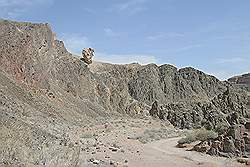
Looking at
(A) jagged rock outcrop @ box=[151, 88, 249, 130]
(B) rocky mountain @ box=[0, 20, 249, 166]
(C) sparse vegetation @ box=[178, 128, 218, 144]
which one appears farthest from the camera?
(A) jagged rock outcrop @ box=[151, 88, 249, 130]

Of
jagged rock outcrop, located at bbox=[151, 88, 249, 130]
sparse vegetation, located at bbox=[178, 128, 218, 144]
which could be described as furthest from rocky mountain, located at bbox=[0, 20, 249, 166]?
sparse vegetation, located at bbox=[178, 128, 218, 144]

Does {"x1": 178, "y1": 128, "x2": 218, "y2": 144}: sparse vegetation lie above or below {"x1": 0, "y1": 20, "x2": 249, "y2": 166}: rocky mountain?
below

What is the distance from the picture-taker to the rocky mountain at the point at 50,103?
52.4ft

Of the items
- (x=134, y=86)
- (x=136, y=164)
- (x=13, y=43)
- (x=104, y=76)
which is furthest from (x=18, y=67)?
(x=134, y=86)

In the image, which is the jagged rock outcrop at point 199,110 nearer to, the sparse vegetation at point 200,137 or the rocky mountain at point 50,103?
the rocky mountain at point 50,103

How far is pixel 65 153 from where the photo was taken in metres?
16.5

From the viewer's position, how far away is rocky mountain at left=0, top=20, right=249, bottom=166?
52.4 ft

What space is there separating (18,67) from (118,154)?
24264 millimetres

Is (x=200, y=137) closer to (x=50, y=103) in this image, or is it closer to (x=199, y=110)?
(x=50, y=103)

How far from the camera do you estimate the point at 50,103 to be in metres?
42.1

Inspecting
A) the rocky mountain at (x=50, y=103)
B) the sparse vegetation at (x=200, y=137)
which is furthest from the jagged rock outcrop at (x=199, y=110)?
the sparse vegetation at (x=200, y=137)

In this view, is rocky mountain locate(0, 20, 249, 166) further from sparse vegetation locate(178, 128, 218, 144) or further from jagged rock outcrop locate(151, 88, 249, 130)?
sparse vegetation locate(178, 128, 218, 144)

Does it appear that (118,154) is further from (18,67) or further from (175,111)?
(175,111)

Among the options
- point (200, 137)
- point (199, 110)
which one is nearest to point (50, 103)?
point (200, 137)
